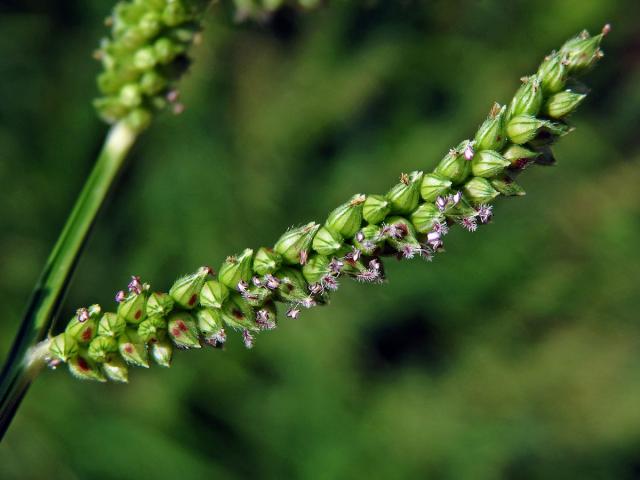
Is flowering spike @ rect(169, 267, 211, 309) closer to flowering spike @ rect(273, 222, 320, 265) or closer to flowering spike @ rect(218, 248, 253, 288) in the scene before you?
flowering spike @ rect(218, 248, 253, 288)

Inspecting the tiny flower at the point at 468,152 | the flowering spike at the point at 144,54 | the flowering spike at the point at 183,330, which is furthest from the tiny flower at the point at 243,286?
the flowering spike at the point at 144,54

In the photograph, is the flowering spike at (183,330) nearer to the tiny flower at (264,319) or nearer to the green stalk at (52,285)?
the tiny flower at (264,319)

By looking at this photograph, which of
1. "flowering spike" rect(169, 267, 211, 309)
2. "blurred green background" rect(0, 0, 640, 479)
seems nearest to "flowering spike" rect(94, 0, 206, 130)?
"flowering spike" rect(169, 267, 211, 309)

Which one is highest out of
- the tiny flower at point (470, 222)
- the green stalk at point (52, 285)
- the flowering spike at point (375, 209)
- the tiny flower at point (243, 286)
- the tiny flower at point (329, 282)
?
the green stalk at point (52, 285)

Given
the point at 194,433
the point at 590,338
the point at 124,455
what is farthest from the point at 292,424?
the point at 590,338

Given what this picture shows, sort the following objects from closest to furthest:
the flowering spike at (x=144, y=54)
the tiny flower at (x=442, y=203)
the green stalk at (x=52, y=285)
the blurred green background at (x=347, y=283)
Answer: the tiny flower at (x=442, y=203) → the green stalk at (x=52, y=285) → the flowering spike at (x=144, y=54) → the blurred green background at (x=347, y=283)
